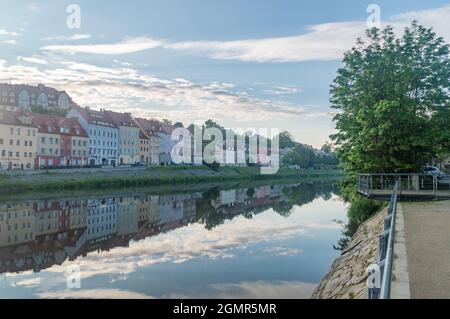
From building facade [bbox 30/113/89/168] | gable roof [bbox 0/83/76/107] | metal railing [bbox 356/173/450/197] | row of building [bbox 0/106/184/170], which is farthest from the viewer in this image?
gable roof [bbox 0/83/76/107]

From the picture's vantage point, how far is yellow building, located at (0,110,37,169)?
58.8 meters

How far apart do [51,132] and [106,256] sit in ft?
181

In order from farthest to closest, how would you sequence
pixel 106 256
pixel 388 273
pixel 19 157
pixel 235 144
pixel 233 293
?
pixel 235 144 → pixel 19 157 → pixel 106 256 → pixel 233 293 → pixel 388 273

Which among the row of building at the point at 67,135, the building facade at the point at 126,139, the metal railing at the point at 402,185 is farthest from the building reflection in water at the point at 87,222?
the building facade at the point at 126,139

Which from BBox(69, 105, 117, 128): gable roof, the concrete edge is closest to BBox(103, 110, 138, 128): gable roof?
BBox(69, 105, 117, 128): gable roof

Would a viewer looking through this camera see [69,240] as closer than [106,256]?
No

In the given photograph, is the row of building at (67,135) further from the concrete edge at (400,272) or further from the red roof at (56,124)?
the concrete edge at (400,272)

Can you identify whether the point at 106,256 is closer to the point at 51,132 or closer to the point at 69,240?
the point at 69,240

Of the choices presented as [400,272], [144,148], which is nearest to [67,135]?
[144,148]

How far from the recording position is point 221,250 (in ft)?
63.3

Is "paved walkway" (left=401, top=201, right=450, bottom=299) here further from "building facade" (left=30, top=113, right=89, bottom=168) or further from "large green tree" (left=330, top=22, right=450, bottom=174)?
"building facade" (left=30, top=113, right=89, bottom=168)

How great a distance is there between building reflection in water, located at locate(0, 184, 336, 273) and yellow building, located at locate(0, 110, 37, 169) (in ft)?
78.5

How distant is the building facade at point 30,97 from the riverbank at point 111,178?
125 feet
